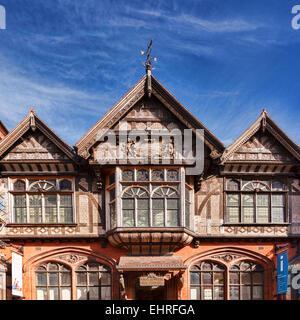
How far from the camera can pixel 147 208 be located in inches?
655

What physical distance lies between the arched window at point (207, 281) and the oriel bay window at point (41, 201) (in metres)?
6.22

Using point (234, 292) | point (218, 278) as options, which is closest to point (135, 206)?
point (218, 278)

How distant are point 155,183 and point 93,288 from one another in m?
5.47

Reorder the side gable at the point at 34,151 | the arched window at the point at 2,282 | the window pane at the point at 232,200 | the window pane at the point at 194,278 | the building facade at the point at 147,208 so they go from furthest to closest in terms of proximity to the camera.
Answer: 1. the window pane at the point at 232,200
2. the window pane at the point at 194,278
3. the side gable at the point at 34,151
4. the building facade at the point at 147,208
5. the arched window at the point at 2,282

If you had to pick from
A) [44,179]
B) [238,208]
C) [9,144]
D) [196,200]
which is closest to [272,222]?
[238,208]

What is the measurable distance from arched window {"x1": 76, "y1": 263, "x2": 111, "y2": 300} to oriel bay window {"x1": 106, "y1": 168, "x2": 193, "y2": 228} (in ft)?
7.13

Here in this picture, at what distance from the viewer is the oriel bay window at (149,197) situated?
1653 centimetres

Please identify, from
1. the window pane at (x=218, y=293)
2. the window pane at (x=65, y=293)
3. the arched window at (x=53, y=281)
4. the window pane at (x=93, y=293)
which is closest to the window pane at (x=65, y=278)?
the arched window at (x=53, y=281)

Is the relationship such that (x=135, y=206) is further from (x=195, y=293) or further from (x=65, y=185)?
(x=195, y=293)

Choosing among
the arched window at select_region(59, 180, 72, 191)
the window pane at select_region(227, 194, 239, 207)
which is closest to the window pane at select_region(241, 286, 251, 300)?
the window pane at select_region(227, 194, 239, 207)

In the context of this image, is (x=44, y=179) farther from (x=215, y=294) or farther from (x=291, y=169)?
(x=291, y=169)

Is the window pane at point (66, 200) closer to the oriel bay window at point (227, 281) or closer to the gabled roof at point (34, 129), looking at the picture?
the gabled roof at point (34, 129)

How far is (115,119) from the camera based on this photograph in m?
16.7

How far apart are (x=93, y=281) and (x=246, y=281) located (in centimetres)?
693
